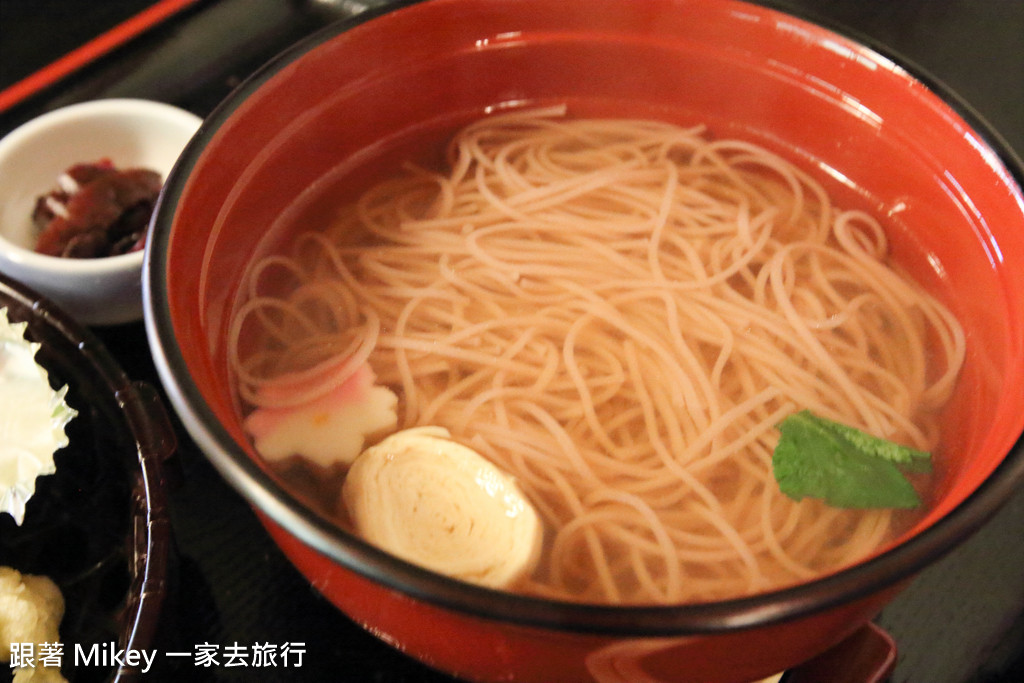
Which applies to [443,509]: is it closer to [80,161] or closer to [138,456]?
[138,456]

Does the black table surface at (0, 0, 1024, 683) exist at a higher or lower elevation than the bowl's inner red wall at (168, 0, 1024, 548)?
lower

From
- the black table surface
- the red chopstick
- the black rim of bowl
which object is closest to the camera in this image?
the black rim of bowl

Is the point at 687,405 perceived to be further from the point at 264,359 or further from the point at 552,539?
the point at 264,359

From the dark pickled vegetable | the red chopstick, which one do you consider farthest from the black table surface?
the dark pickled vegetable

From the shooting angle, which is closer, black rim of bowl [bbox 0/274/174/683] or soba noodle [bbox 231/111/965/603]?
black rim of bowl [bbox 0/274/174/683]

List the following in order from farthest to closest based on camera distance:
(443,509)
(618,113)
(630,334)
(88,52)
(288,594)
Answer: (88,52)
(618,113)
(630,334)
(288,594)
(443,509)

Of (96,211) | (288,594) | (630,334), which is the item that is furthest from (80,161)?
(630,334)

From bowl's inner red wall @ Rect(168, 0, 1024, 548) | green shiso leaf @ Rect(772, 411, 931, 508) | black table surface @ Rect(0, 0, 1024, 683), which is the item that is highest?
bowl's inner red wall @ Rect(168, 0, 1024, 548)

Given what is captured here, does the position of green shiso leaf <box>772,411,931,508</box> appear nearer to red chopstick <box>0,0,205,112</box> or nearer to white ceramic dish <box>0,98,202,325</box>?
white ceramic dish <box>0,98,202,325</box>
